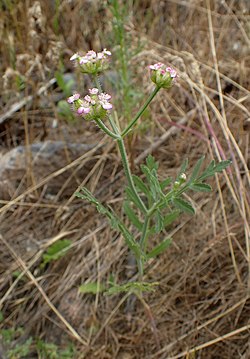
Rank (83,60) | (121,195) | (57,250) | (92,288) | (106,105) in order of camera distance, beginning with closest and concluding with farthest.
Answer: (106,105) → (83,60) → (92,288) → (57,250) → (121,195)

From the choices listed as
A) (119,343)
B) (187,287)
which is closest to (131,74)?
(187,287)

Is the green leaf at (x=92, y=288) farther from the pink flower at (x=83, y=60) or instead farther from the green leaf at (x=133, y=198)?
the pink flower at (x=83, y=60)

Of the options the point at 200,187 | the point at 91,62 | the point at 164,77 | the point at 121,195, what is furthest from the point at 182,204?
the point at 121,195

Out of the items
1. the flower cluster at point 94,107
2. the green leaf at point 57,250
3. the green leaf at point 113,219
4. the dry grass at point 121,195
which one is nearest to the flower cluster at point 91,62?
the flower cluster at point 94,107

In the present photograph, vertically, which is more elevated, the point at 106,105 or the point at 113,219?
the point at 106,105

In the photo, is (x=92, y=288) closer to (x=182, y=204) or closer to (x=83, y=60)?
(x=182, y=204)

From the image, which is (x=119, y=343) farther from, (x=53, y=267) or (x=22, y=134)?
(x=22, y=134)

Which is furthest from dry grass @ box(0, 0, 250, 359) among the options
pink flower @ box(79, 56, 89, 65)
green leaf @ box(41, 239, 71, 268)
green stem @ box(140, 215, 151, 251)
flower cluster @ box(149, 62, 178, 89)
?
pink flower @ box(79, 56, 89, 65)
